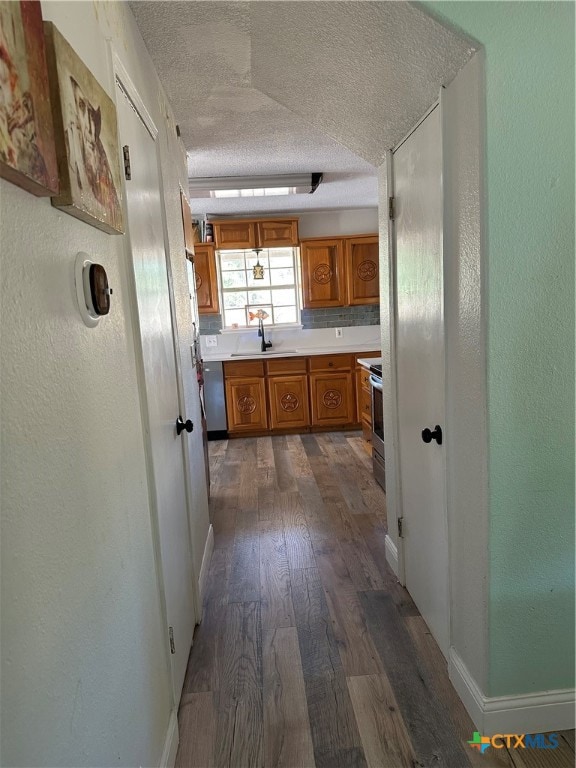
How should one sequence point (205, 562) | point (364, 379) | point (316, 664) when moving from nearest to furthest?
1. point (316, 664)
2. point (205, 562)
3. point (364, 379)

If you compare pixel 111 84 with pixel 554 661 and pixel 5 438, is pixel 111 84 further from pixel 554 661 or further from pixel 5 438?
pixel 554 661

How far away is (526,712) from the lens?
1471mm

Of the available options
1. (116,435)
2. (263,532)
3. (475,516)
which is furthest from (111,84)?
(263,532)

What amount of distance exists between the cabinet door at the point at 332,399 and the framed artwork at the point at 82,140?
4.15 m

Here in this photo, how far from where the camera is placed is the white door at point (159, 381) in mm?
1378

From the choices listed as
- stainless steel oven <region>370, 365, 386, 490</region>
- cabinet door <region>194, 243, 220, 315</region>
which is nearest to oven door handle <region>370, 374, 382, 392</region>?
stainless steel oven <region>370, 365, 386, 490</region>

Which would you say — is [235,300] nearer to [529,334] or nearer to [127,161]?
[127,161]

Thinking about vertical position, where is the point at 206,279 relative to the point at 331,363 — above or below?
above

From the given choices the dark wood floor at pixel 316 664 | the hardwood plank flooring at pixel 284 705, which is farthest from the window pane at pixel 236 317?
the hardwood plank flooring at pixel 284 705

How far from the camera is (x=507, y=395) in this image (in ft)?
4.42

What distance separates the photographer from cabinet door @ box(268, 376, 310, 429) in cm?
516

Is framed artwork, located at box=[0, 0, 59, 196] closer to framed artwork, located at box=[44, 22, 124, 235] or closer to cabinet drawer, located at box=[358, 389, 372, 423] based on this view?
framed artwork, located at box=[44, 22, 124, 235]

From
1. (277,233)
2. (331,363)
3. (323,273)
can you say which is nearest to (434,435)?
(331,363)

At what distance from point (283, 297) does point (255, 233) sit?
85 centimetres
